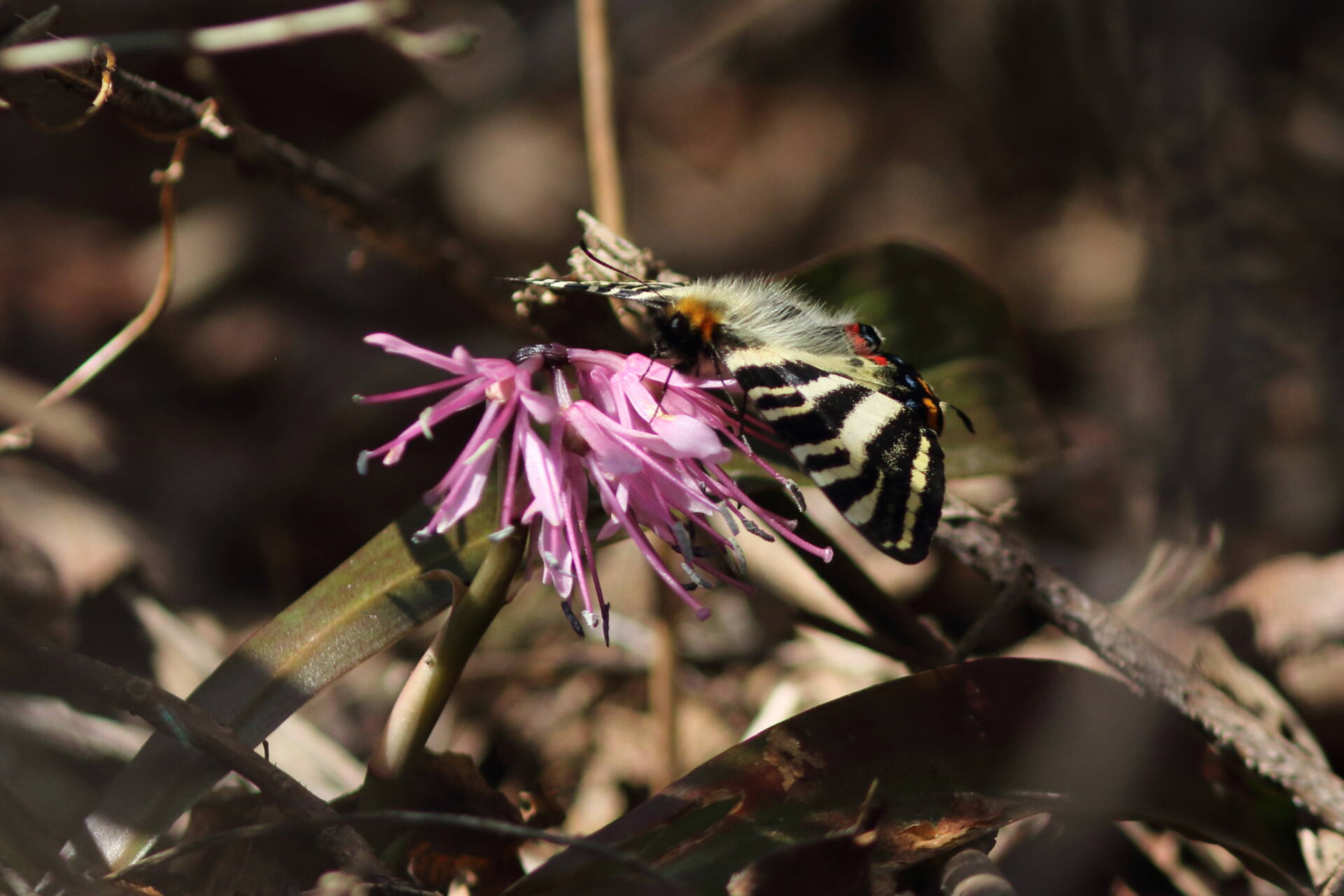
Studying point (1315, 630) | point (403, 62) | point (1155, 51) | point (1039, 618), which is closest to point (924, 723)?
point (1039, 618)

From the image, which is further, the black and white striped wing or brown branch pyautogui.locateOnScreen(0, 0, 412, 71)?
brown branch pyautogui.locateOnScreen(0, 0, 412, 71)

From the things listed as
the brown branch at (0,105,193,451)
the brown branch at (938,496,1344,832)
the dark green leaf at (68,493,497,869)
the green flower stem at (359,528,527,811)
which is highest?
the brown branch at (0,105,193,451)

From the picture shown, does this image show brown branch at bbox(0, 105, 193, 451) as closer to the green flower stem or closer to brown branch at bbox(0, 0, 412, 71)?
brown branch at bbox(0, 0, 412, 71)

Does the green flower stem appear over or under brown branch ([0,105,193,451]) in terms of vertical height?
under

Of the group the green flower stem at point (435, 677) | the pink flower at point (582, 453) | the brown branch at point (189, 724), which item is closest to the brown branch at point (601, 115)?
the pink flower at point (582, 453)

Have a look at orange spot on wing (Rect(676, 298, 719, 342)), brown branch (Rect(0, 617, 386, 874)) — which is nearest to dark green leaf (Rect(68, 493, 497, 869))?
brown branch (Rect(0, 617, 386, 874))

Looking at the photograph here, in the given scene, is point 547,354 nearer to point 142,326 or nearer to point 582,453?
point 582,453

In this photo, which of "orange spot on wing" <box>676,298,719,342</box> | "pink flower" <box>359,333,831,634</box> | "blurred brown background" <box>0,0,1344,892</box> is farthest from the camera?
"blurred brown background" <box>0,0,1344,892</box>
